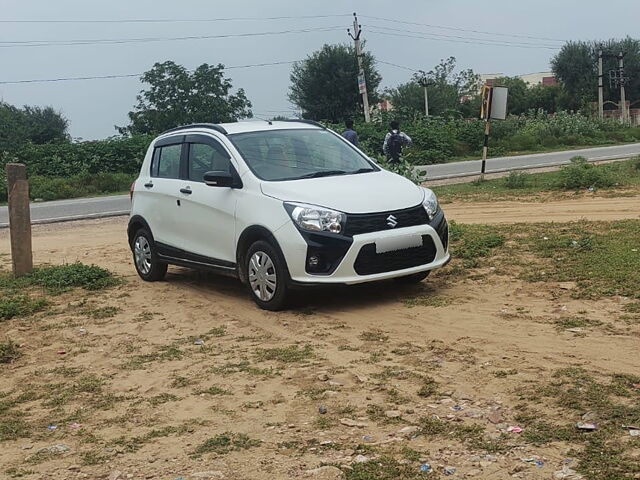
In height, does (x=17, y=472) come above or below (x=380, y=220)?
below

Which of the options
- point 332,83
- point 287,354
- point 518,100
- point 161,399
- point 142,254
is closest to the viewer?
point 161,399

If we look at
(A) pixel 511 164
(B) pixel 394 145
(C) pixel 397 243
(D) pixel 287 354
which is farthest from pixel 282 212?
(A) pixel 511 164

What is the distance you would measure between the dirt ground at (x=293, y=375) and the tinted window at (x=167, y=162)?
152 cm

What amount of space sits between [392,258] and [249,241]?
4.80ft

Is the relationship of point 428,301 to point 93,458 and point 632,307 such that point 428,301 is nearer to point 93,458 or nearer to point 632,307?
point 632,307

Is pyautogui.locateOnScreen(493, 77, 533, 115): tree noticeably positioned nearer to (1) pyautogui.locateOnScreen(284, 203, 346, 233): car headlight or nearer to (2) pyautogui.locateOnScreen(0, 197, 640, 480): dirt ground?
(2) pyautogui.locateOnScreen(0, 197, 640, 480): dirt ground

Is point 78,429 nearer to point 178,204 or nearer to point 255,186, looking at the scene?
point 255,186

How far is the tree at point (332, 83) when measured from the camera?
59.5m

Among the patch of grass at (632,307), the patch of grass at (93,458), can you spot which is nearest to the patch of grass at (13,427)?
the patch of grass at (93,458)

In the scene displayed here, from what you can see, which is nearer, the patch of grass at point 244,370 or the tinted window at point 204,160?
the patch of grass at point 244,370

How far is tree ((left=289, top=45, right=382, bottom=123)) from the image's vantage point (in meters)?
59.5

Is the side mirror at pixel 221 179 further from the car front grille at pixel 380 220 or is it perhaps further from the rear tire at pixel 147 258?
the rear tire at pixel 147 258

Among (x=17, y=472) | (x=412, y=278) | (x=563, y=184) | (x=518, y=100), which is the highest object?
(x=518, y=100)

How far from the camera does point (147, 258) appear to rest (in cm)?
1023
